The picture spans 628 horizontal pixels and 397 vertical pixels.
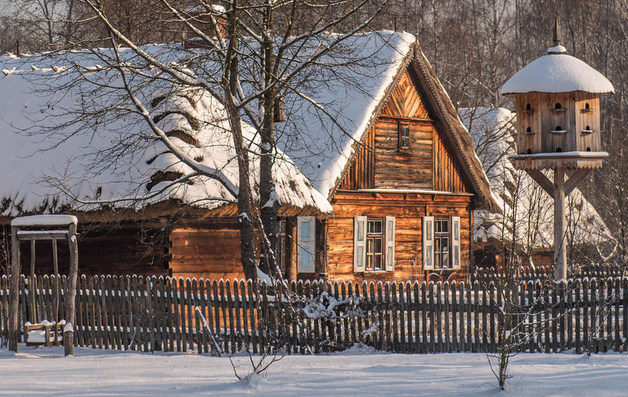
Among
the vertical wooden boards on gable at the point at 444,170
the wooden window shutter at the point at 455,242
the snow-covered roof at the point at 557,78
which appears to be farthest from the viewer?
the wooden window shutter at the point at 455,242

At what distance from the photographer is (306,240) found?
22844 mm

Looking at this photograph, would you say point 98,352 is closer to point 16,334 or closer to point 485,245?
point 16,334

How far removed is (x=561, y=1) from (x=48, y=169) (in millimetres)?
40505

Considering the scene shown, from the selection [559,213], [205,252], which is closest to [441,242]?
[559,213]

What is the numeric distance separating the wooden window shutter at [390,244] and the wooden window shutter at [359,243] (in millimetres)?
908

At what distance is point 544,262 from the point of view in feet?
116

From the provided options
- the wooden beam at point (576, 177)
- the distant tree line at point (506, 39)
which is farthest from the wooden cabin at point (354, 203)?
the distant tree line at point (506, 39)

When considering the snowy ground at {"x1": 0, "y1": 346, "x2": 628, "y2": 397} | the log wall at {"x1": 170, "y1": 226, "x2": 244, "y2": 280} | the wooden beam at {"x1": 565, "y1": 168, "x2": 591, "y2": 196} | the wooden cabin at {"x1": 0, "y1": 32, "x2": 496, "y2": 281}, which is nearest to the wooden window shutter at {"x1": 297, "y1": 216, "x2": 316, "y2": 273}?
the wooden cabin at {"x1": 0, "y1": 32, "x2": 496, "y2": 281}

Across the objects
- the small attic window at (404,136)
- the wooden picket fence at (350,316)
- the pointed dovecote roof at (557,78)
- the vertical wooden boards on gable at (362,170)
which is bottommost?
the wooden picket fence at (350,316)

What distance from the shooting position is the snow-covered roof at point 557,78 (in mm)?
19297

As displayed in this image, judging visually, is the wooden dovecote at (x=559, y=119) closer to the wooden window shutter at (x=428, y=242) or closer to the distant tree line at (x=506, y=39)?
the wooden window shutter at (x=428, y=242)

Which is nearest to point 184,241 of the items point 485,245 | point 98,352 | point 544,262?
point 98,352

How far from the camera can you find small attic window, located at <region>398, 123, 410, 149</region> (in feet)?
82.3

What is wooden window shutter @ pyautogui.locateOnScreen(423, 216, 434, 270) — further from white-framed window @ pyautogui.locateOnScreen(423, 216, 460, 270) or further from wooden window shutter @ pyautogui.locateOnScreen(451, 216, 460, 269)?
wooden window shutter @ pyautogui.locateOnScreen(451, 216, 460, 269)
